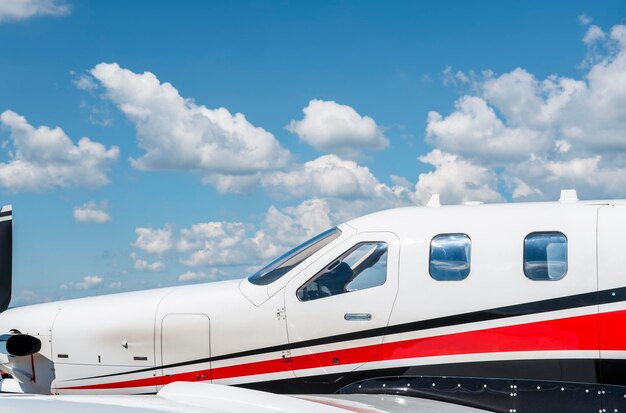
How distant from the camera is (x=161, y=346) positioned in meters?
8.12

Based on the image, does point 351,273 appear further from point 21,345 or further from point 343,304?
point 21,345

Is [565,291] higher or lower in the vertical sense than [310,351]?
higher

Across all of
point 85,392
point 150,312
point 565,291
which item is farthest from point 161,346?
point 565,291

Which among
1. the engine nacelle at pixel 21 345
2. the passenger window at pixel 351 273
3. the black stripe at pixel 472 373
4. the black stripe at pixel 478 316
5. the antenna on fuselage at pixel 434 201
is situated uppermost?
the antenna on fuselage at pixel 434 201

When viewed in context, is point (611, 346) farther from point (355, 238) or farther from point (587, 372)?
point (355, 238)

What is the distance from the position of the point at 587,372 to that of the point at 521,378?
2.07ft

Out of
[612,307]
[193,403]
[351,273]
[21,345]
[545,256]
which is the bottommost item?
[193,403]

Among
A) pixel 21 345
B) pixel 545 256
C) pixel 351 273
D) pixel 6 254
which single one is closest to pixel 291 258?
pixel 351 273

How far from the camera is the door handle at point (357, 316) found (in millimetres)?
7547

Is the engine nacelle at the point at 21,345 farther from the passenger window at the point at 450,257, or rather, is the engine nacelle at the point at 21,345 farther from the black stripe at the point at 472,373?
the passenger window at the point at 450,257

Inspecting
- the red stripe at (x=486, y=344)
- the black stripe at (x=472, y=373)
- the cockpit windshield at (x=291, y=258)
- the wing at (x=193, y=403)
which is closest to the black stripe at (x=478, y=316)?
the red stripe at (x=486, y=344)

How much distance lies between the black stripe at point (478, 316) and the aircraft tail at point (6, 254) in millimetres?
4262

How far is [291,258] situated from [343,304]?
86 centimetres

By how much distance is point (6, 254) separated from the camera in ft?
35.0
